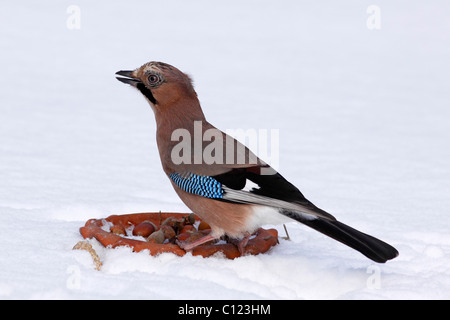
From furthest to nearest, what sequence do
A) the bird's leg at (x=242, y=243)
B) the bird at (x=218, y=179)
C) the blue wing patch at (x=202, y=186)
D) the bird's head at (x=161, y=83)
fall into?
the bird's head at (x=161, y=83) < the bird's leg at (x=242, y=243) < the blue wing patch at (x=202, y=186) < the bird at (x=218, y=179)

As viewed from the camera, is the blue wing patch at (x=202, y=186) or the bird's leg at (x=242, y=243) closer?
the blue wing patch at (x=202, y=186)

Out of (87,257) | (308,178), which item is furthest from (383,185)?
(87,257)

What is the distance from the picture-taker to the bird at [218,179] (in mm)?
3951

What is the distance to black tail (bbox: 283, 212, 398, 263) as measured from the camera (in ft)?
12.6

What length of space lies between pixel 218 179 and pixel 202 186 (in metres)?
0.10

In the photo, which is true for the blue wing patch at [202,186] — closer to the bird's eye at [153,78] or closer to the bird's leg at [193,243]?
the bird's leg at [193,243]

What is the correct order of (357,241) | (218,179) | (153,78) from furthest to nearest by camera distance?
(153,78) < (218,179) < (357,241)

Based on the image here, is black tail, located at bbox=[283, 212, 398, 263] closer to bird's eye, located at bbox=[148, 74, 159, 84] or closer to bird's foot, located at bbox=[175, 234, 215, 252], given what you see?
bird's foot, located at bbox=[175, 234, 215, 252]

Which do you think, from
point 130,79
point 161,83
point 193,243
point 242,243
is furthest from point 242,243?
point 130,79

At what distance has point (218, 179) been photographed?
4.12 m

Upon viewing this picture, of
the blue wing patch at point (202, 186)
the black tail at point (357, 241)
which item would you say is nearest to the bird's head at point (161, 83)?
the blue wing patch at point (202, 186)

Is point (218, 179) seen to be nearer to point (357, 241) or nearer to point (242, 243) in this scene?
point (242, 243)

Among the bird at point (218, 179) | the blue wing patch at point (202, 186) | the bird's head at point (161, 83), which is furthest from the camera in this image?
the bird's head at point (161, 83)

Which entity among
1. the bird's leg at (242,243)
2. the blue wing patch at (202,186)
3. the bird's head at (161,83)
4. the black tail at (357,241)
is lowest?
the bird's leg at (242,243)
